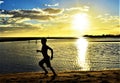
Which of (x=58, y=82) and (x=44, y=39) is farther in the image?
(x=44, y=39)

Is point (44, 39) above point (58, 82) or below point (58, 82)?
above

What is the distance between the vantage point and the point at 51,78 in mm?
15570

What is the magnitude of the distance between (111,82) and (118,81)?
1.86 ft

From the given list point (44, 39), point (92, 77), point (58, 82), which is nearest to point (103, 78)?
point (92, 77)

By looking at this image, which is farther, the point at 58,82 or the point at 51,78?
the point at 51,78

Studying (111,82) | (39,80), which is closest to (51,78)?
(39,80)

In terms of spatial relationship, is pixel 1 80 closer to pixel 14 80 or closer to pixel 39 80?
pixel 14 80

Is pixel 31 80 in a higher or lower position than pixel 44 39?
lower

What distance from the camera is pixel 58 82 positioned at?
1438cm

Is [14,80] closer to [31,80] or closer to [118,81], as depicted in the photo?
[31,80]

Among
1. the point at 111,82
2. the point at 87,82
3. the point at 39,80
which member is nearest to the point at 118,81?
the point at 111,82

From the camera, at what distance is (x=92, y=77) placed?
16.1 meters

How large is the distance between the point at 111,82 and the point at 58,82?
2.80 meters

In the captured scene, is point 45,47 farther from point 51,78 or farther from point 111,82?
point 111,82
